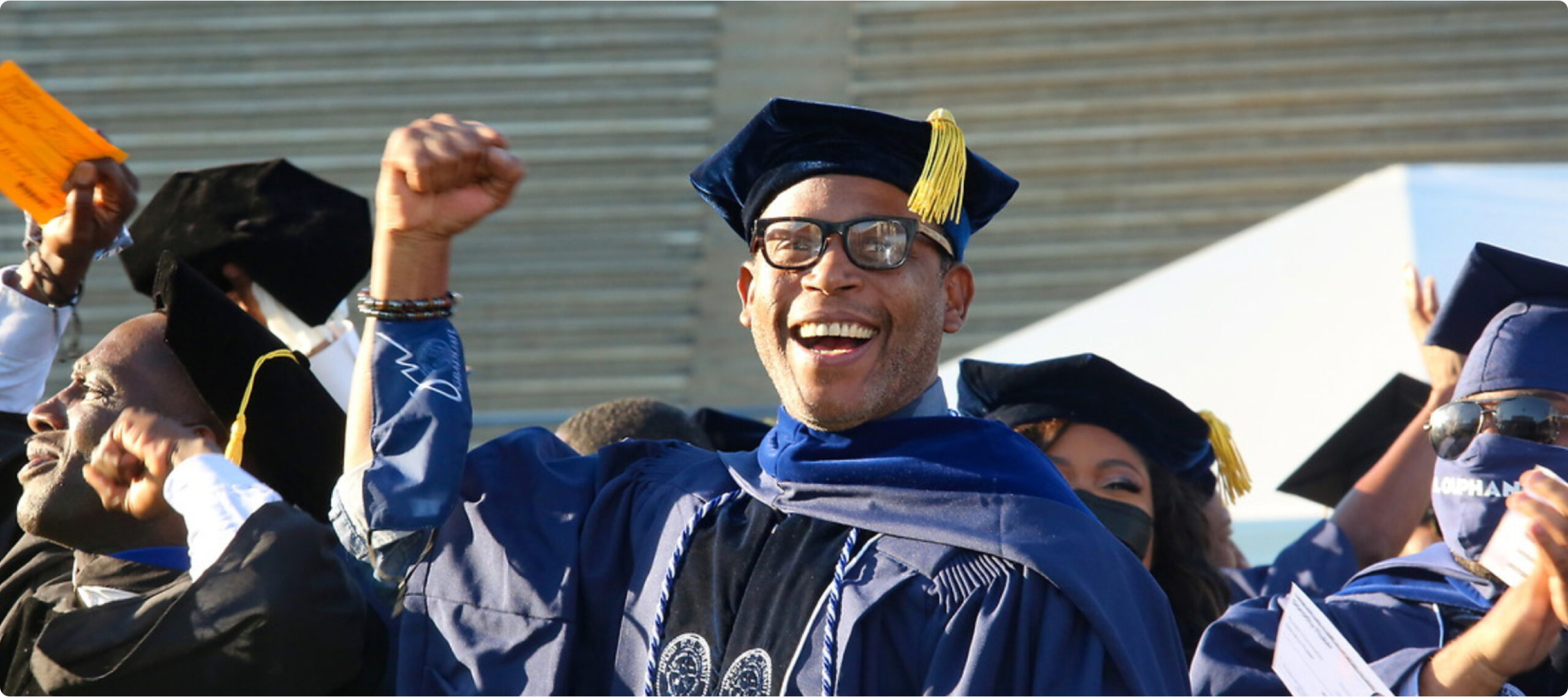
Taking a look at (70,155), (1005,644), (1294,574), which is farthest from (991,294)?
(1005,644)

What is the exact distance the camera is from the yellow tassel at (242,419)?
3.04 meters

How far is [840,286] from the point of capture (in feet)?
8.86

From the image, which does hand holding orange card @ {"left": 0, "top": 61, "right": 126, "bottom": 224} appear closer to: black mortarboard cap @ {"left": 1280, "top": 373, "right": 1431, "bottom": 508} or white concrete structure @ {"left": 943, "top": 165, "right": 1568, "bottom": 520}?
white concrete structure @ {"left": 943, "top": 165, "right": 1568, "bottom": 520}

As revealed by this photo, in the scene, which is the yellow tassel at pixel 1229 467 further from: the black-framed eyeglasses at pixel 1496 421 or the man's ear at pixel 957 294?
the man's ear at pixel 957 294

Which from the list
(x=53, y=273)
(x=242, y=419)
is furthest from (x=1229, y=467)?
(x=53, y=273)

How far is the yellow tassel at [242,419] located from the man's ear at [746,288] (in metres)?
0.79

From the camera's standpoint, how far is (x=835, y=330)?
2.72 m

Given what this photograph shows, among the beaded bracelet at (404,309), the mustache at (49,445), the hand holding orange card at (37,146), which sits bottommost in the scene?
the mustache at (49,445)

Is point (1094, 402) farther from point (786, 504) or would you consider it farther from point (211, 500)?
point (211, 500)

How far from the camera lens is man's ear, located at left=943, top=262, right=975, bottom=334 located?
9.46ft

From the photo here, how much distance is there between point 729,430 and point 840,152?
1.61m

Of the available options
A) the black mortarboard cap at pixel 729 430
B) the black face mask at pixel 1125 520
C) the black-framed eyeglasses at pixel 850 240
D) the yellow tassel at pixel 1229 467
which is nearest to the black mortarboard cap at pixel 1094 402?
the black face mask at pixel 1125 520

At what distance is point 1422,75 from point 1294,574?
707cm

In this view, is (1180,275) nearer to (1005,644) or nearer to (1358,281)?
(1358,281)
